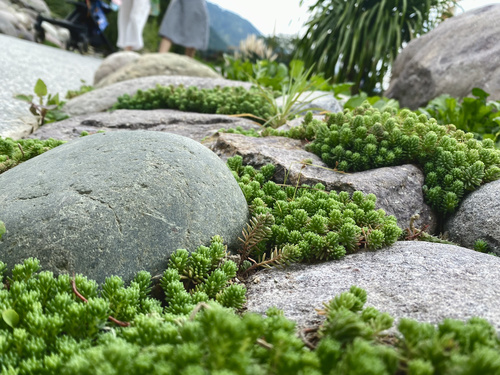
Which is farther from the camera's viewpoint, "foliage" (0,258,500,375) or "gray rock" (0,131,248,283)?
"gray rock" (0,131,248,283)

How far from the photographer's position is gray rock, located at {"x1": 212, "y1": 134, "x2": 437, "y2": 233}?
2.68 m

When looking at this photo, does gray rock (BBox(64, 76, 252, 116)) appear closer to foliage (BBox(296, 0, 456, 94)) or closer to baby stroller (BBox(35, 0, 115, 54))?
foliage (BBox(296, 0, 456, 94))

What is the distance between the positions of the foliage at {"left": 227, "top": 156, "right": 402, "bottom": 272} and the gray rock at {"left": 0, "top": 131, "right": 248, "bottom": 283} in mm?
149

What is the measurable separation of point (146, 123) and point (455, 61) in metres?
4.68

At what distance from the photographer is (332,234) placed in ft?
6.67

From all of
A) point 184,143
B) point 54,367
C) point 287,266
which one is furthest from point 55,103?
point 54,367

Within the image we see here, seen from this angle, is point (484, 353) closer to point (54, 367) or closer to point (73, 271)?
point (54, 367)

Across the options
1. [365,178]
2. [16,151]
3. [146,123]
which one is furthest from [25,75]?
[365,178]

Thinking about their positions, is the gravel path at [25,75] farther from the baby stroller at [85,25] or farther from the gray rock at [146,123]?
the baby stroller at [85,25]

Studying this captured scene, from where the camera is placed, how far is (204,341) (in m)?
1.02

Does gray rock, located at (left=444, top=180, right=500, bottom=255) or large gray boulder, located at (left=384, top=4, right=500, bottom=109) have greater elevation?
large gray boulder, located at (left=384, top=4, right=500, bottom=109)

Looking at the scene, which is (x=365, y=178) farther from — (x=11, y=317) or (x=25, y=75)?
(x=25, y=75)

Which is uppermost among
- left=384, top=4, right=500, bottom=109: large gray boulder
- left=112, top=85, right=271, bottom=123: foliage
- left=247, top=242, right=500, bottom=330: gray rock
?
left=384, top=4, right=500, bottom=109: large gray boulder

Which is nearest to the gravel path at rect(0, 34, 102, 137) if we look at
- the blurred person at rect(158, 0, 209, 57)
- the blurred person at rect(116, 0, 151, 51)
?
the blurred person at rect(116, 0, 151, 51)
